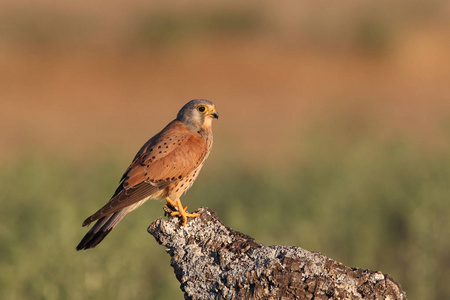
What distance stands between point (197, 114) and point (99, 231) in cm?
150

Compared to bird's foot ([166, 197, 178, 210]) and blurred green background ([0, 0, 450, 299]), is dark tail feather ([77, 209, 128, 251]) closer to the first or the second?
bird's foot ([166, 197, 178, 210])

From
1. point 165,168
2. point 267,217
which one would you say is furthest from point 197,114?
point 267,217

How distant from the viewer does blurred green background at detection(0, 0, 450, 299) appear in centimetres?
816

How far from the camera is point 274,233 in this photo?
9.02 m

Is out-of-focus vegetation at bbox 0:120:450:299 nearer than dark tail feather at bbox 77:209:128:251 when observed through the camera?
No

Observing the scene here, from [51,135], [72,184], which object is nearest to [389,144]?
[72,184]

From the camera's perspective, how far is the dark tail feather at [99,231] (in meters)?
5.11

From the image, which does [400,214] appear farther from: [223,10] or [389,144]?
[223,10]

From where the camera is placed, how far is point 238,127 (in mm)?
20734

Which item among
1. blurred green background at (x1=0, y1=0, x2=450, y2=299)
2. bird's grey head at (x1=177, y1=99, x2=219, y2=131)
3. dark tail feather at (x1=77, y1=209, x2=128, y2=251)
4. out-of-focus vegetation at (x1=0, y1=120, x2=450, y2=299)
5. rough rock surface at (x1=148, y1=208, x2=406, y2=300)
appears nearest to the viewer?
rough rock surface at (x1=148, y1=208, x2=406, y2=300)

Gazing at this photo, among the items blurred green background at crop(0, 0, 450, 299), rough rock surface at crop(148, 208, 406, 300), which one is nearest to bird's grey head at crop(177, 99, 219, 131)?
blurred green background at crop(0, 0, 450, 299)

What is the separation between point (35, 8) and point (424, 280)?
23365 mm

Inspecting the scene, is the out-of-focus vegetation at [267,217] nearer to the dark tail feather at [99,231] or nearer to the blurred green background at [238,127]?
the blurred green background at [238,127]

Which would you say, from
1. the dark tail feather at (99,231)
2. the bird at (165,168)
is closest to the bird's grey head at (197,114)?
the bird at (165,168)
